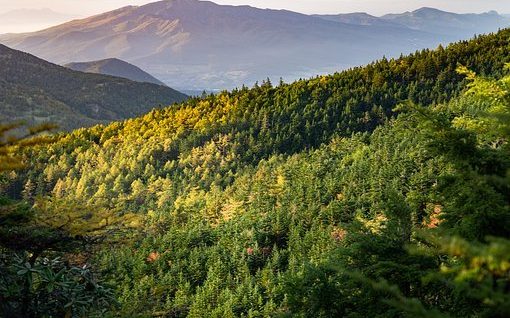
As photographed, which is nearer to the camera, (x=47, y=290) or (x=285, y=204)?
(x=47, y=290)

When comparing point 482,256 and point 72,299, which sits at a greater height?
point 482,256

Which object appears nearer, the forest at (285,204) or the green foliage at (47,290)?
the green foliage at (47,290)

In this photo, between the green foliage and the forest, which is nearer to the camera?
the green foliage

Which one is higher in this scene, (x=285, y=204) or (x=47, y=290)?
(x=47, y=290)

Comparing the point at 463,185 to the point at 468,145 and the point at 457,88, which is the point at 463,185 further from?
the point at 457,88

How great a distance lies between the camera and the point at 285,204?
259 ft

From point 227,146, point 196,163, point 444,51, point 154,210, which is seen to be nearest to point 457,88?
point 444,51

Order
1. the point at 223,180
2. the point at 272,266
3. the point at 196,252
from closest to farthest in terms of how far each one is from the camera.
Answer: the point at 272,266 < the point at 196,252 < the point at 223,180

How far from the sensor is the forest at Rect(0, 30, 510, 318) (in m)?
7.46

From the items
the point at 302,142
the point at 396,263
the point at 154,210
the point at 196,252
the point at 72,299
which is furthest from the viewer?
the point at 302,142

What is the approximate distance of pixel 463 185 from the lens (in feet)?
25.4

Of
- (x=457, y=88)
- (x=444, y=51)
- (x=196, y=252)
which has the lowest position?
(x=196, y=252)

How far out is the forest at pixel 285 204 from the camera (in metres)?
7.46

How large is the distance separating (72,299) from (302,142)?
11521 centimetres
